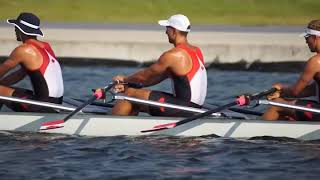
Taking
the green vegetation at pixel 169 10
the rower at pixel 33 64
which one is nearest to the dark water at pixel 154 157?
the rower at pixel 33 64

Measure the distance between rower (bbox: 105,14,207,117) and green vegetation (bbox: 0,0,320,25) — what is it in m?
23.6

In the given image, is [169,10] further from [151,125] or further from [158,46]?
[151,125]

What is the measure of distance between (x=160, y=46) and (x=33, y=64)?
42.1ft

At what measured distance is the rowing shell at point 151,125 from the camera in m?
16.8

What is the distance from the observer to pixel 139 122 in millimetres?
17453

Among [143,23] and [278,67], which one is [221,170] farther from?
[143,23]

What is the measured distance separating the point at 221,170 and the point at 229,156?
35.6 inches

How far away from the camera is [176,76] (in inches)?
682

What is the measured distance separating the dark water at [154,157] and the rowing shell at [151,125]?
0.41 feet

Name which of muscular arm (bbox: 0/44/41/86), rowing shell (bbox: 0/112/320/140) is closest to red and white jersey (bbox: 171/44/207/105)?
rowing shell (bbox: 0/112/320/140)

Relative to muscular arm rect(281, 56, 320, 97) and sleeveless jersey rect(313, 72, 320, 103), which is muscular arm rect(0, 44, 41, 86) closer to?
muscular arm rect(281, 56, 320, 97)

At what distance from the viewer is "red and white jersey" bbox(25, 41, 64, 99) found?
58.2 ft

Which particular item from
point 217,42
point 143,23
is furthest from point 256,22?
point 217,42

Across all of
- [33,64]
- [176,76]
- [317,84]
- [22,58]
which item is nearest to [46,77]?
[33,64]
